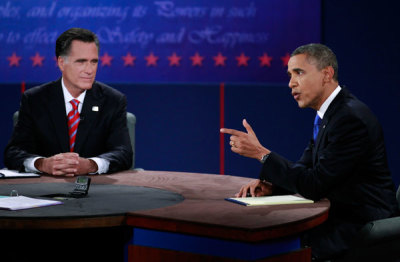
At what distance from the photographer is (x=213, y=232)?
5.72 ft

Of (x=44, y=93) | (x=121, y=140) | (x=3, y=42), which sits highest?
(x=3, y=42)

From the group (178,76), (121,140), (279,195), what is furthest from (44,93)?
(279,195)

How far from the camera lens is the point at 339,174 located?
2232mm

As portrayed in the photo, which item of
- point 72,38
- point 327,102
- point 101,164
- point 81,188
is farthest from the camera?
point 72,38

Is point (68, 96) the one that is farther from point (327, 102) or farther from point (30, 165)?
point (327, 102)

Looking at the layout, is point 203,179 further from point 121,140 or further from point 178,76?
point 178,76

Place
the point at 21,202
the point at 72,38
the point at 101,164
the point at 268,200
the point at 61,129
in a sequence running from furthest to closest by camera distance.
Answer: the point at 72,38 → the point at 61,129 → the point at 101,164 → the point at 268,200 → the point at 21,202

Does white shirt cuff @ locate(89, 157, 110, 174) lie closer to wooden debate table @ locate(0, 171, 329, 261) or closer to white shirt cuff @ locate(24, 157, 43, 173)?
white shirt cuff @ locate(24, 157, 43, 173)

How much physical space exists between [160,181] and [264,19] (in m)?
1.97

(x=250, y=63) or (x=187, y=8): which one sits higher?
(x=187, y=8)

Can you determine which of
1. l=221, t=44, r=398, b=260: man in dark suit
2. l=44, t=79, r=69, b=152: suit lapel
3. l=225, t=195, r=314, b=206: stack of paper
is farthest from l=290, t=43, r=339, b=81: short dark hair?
l=44, t=79, r=69, b=152: suit lapel

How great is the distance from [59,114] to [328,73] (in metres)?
1.47

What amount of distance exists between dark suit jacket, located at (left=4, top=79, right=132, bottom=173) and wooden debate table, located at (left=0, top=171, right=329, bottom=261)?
2.36 ft

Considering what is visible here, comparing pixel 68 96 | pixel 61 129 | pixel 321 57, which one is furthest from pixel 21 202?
pixel 321 57
